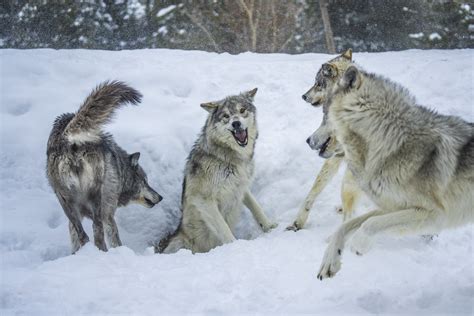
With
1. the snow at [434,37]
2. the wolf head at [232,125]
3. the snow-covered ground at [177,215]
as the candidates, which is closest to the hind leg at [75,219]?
the snow-covered ground at [177,215]

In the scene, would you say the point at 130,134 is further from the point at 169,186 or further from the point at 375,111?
the point at 375,111

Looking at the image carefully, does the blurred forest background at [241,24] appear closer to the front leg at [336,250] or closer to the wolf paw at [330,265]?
the front leg at [336,250]

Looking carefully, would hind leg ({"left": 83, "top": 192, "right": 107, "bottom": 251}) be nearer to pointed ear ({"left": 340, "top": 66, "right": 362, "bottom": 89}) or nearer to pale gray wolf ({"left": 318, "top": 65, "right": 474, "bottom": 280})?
pale gray wolf ({"left": 318, "top": 65, "right": 474, "bottom": 280})

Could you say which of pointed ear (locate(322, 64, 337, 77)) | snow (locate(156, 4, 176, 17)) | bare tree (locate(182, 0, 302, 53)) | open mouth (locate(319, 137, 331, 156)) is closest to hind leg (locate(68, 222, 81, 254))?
open mouth (locate(319, 137, 331, 156))

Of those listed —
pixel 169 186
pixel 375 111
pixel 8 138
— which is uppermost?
pixel 375 111

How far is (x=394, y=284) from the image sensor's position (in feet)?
12.7

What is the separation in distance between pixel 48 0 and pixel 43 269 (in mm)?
15154

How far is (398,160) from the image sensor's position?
12.1 ft

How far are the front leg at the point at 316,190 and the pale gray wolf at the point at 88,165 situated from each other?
1993mm

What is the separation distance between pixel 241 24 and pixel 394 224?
1357 centimetres

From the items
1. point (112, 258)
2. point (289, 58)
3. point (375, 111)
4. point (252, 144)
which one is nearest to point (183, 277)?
point (112, 258)

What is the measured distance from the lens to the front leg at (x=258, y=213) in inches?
246

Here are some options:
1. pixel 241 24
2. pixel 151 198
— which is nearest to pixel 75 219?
pixel 151 198

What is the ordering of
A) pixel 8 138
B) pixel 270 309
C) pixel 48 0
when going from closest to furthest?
pixel 270 309, pixel 8 138, pixel 48 0
